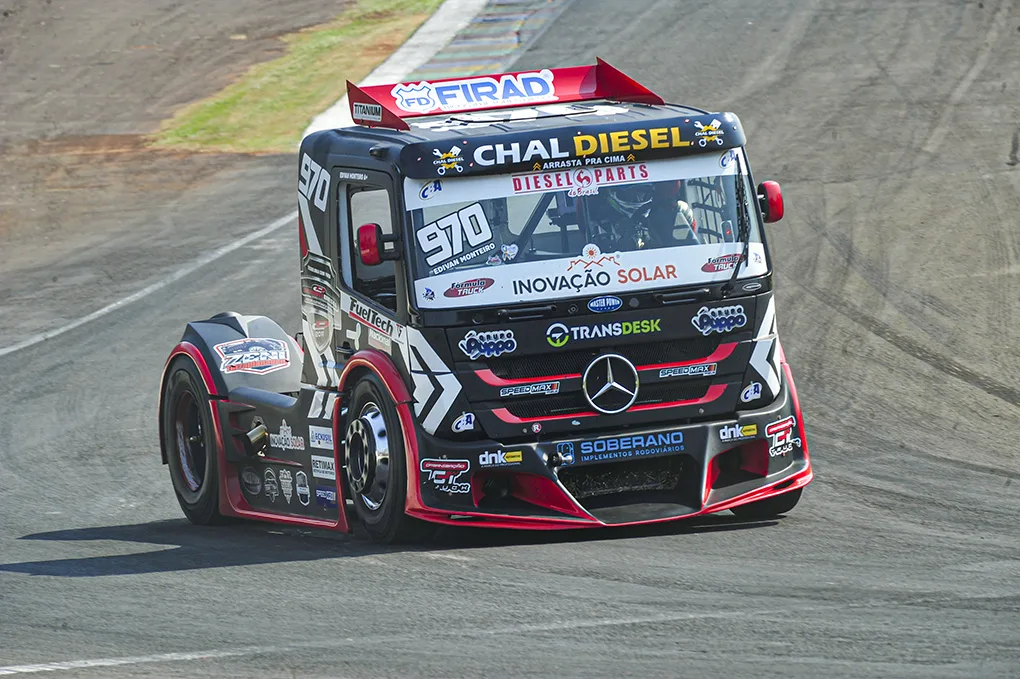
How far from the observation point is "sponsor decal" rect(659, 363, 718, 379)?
8.75 m

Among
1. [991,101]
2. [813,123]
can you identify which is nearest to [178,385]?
[813,123]

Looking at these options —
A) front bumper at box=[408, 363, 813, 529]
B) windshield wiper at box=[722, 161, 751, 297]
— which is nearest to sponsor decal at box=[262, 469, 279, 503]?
front bumper at box=[408, 363, 813, 529]

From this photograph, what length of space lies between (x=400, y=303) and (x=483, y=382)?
634 mm

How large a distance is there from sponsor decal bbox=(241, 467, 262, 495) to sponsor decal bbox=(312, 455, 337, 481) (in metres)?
0.94

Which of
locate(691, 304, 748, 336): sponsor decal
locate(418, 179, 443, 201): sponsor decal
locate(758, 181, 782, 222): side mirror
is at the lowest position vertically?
locate(691, 304, 748, 336): sponsor decal

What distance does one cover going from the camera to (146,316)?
1817 centimetres

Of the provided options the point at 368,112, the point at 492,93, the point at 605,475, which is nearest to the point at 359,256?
the point at 368,112

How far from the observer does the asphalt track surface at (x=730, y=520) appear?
6527 millimetres

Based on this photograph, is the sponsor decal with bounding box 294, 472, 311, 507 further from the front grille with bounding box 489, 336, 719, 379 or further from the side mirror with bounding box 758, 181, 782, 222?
the side mirror with bounding box 758, 181, 782, 222

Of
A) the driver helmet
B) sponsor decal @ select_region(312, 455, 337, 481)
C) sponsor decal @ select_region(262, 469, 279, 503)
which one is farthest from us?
sponsor decal @ select_region(262, 469, 279, 503)

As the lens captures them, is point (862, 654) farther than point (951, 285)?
No

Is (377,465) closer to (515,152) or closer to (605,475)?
(605,475)

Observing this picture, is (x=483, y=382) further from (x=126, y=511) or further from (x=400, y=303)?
(x=126, y=511)

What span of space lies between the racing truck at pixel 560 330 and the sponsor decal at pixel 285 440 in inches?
22.2
